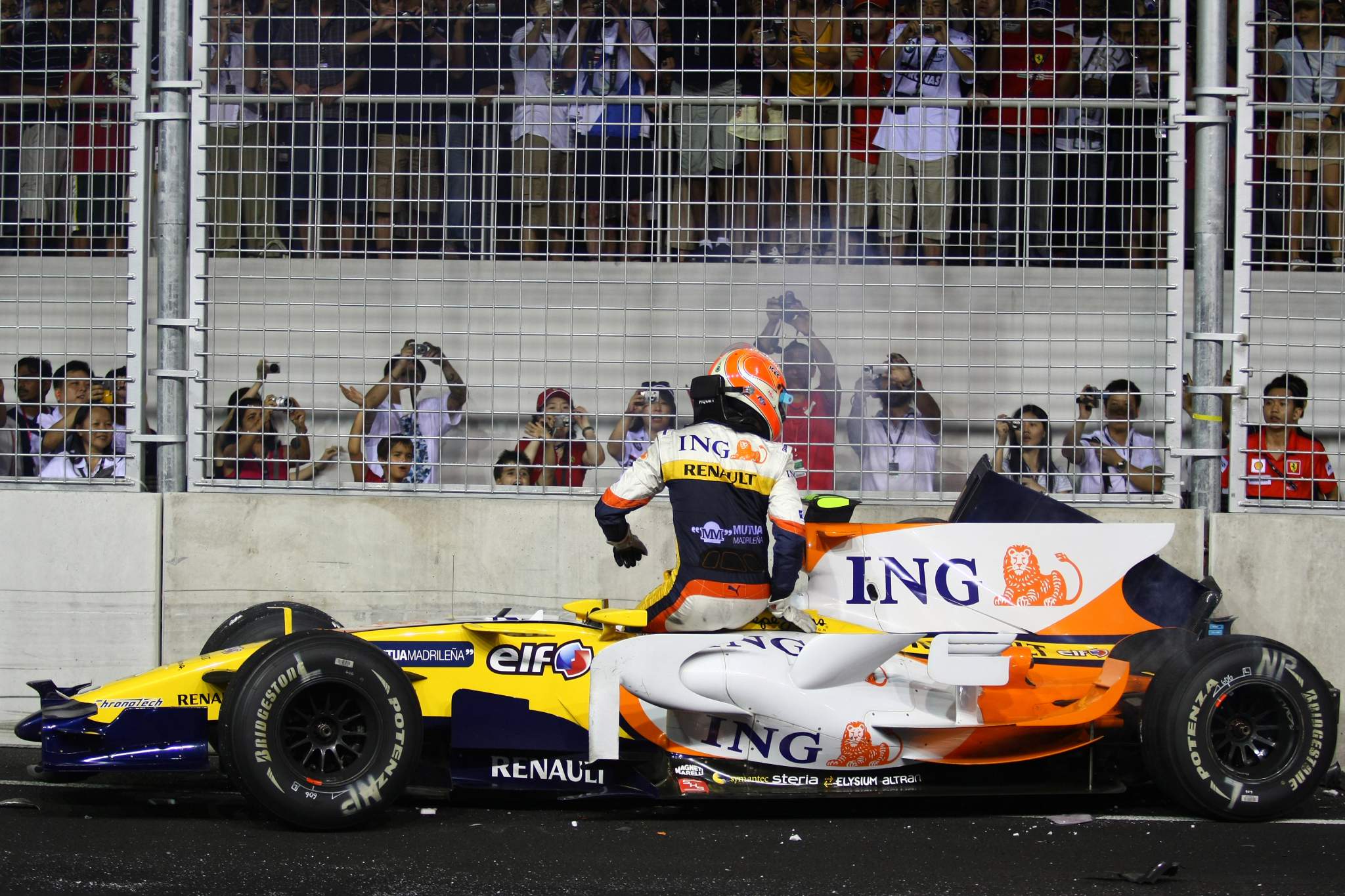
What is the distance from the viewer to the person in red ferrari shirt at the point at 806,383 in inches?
291

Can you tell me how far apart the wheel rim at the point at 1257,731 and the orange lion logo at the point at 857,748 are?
1.39 m

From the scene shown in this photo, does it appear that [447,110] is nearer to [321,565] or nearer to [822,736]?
[321,565]

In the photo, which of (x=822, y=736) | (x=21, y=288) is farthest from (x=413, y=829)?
(x=21, y=288)

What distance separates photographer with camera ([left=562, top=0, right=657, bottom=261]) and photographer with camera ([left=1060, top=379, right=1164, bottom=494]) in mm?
2527

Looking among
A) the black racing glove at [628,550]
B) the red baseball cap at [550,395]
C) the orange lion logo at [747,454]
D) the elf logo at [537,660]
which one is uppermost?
the red baseball cap at [550,395]

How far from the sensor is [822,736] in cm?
558

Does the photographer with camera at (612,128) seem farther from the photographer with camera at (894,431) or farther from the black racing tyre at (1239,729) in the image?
the black racing tyre at (1239,729)

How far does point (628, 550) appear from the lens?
6.06 metres

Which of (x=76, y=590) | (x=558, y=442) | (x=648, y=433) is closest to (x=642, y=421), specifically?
(x=648, y=433)

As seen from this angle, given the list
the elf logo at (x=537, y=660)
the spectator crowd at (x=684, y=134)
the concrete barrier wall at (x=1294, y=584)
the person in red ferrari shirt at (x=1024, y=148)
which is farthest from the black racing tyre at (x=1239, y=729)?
the person in red ferrari shirt at (x=1024, y=148)

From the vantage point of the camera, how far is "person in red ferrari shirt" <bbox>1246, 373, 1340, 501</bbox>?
7.27 meters

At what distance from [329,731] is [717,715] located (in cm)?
151

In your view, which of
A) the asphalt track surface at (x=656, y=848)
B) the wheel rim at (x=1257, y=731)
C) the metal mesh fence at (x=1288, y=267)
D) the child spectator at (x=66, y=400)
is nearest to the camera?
the asphalt track surface at (x=656, y=848)

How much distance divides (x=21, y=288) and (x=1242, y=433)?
22.3 feet
